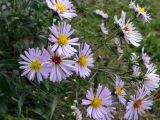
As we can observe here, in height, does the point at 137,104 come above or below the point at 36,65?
below

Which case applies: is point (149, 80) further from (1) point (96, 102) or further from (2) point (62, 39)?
(2) point (62, 39)

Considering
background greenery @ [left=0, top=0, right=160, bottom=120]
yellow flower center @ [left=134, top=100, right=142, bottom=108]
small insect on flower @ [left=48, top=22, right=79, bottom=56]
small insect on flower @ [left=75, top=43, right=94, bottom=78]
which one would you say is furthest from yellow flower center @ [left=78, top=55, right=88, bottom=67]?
yellow flower center @ [left=134, top=100, right=142, bottom=108]

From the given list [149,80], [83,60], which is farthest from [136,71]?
[83,60]

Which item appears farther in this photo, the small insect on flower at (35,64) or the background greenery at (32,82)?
the background greenery at (32,82)

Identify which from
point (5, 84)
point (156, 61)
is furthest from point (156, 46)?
point (5, 84)

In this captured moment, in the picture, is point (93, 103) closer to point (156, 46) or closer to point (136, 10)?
point (136, 10)

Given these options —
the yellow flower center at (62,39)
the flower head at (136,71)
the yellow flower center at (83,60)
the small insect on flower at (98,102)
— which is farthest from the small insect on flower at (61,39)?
the flower head at (136,71)

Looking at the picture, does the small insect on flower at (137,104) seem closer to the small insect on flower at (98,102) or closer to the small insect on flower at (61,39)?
the small insect on flower at (98,102)
